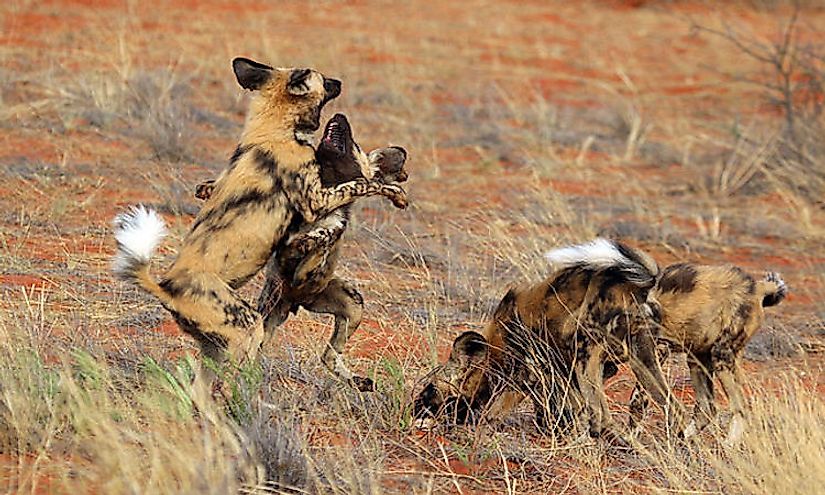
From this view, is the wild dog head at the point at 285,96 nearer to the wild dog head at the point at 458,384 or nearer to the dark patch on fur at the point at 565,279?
the wild dog head at the point at 458,384

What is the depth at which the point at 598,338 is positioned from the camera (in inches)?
200

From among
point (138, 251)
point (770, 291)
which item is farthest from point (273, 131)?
point (770, 291)

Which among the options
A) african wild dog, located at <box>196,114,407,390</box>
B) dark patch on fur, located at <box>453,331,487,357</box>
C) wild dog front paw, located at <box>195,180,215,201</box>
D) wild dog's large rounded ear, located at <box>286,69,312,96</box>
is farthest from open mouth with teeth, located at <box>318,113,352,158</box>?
dark patch on fur, located at <box>453,331,487,357</box>

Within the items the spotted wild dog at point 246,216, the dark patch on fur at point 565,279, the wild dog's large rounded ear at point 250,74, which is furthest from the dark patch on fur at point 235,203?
the dark patch on fur at point 565,279

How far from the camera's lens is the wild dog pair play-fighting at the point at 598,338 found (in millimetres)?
4957

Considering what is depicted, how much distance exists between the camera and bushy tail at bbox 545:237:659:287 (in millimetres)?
4887

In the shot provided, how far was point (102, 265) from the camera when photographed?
6.52m

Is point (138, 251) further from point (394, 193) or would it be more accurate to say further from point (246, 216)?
point (394, 193)

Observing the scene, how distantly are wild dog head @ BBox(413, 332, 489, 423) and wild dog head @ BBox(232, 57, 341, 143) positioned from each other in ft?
3.30

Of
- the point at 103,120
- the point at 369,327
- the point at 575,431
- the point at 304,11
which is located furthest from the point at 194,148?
the point at 304,11

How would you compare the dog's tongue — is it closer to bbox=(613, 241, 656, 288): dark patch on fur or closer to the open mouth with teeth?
the open mouth with teeth

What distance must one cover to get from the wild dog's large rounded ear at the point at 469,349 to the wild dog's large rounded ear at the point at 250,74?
125 cm

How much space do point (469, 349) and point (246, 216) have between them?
1.05 meters

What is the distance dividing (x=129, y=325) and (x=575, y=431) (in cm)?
201
